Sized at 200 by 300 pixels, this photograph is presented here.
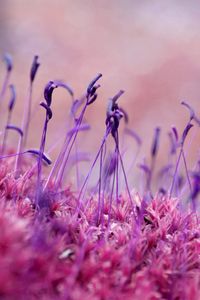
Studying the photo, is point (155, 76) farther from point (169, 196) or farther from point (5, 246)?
point (5, 246)

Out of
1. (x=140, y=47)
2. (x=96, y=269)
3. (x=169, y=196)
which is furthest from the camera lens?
(x=140, y=47)

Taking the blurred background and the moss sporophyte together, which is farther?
the blurred background

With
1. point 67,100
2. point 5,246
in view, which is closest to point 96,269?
point 5,246

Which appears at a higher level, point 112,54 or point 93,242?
→ point 112,54

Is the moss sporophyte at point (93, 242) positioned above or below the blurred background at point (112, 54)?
below

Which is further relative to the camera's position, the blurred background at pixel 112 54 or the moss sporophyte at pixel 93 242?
the blurred background at pixel 112 54

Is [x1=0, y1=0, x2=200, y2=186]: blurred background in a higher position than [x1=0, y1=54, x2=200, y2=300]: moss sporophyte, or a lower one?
higher

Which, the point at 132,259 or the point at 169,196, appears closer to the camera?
the point at 132,259

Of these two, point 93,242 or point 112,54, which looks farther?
point 112,54
